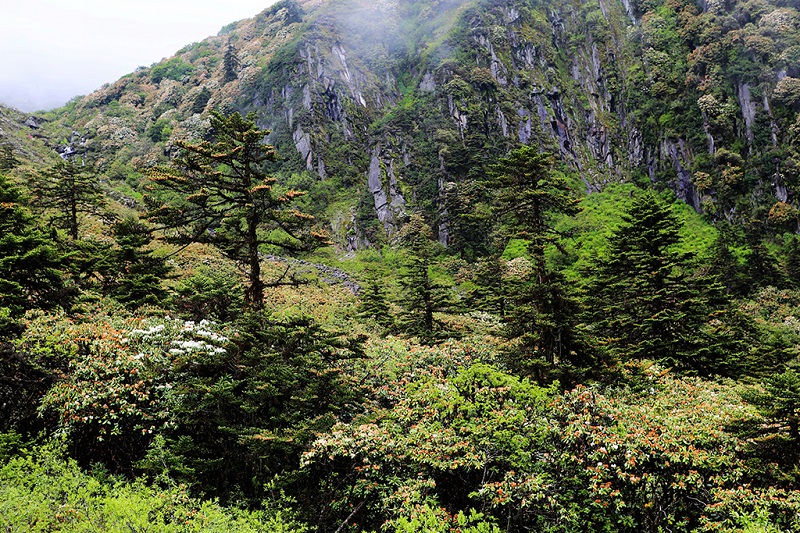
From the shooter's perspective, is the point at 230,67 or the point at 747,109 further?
the point at 230,67

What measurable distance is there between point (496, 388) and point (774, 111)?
5006 cm

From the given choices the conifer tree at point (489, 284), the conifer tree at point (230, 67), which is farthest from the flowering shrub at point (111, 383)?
the conifer tree at point (230, 67)

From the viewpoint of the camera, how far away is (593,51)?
59625 millimetres

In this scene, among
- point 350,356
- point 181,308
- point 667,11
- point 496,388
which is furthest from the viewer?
point 667,11

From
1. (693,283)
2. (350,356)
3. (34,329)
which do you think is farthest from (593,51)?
(34,329)

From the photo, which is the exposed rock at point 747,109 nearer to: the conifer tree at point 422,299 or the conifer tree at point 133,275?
the conifer tree at point 422,299

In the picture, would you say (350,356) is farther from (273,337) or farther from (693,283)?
(693,283)

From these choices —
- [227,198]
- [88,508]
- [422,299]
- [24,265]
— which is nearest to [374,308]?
[422,299]

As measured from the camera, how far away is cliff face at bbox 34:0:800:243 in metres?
42.3

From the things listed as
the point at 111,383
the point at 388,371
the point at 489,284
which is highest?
the point at 489,284

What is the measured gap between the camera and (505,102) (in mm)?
53375

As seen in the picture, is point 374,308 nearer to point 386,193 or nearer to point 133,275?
point 133,275

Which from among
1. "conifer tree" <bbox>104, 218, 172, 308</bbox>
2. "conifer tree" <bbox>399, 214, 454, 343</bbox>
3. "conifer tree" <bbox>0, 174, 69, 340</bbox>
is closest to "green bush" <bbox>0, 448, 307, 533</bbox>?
"conifer tree" <bbox>0, 174, 69, 340</bbox>

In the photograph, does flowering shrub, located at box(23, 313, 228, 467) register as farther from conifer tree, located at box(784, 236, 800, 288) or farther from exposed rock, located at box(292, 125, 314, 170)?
exposed rock, located at box(292, 125, 314, 170)
